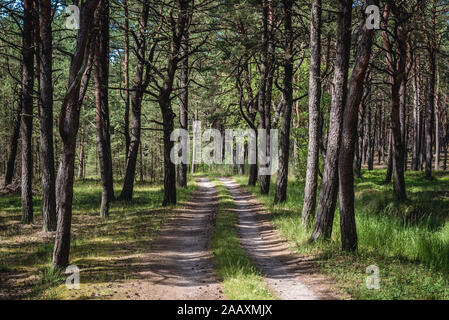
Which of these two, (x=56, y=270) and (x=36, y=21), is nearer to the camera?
(x=56, y=270)

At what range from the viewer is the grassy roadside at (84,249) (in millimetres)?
6832

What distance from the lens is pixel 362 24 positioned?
867 cm

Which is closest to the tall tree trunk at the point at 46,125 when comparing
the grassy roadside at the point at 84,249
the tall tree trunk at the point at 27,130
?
the grassy roadside at the point at 84,249

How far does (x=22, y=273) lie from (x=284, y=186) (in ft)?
37.0

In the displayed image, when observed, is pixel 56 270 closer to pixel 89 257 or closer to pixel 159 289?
pixel 89 257

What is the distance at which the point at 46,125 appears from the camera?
38.1 ft

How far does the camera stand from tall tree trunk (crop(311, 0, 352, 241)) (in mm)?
9344

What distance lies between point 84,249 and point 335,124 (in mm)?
7068

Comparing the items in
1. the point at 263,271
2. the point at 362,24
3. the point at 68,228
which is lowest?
the point at 263,271

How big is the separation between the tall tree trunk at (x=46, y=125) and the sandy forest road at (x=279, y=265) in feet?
19.8
